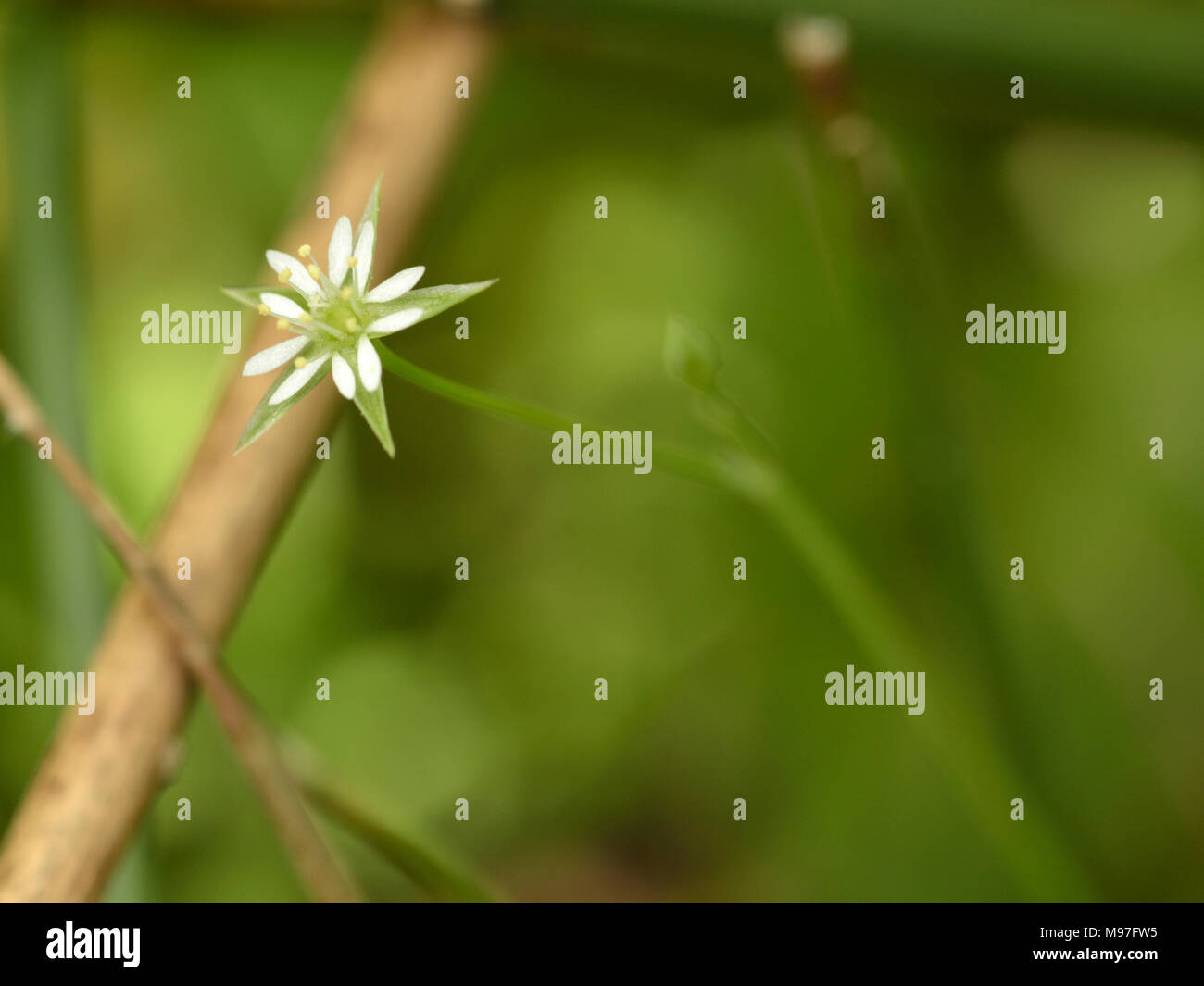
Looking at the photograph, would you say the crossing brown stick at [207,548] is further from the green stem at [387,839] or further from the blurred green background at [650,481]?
the blurred green background at [650,481]
